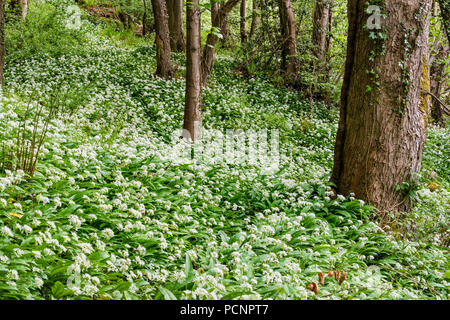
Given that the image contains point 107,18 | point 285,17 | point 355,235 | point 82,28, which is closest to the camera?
point 355,235

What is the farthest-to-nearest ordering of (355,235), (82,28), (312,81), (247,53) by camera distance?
(82,28), (247,53), (312,81), (355,235)

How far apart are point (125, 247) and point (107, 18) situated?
19.5 m

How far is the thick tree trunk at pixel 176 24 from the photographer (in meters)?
13.7

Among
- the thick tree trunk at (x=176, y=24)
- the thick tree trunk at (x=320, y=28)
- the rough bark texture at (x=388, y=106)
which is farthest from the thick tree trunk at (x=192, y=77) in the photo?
the thick tree trunk at (x=176, y=24)

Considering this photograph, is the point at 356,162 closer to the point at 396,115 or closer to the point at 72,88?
the point at 396,115

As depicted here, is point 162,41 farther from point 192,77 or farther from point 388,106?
point 388,106

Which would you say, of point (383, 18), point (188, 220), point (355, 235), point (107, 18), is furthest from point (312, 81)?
point (107, 18)

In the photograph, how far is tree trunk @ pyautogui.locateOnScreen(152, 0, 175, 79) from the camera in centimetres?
1099

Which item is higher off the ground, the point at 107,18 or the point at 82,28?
the point at 107,18

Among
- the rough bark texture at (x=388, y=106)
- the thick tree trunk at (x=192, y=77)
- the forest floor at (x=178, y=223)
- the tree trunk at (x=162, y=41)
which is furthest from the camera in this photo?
the tree trunk at (x=162, y=41)

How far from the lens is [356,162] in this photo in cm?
568

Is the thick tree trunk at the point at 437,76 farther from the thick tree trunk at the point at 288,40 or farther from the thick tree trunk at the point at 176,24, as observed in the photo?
the thick tree trunk at the point at 176,24

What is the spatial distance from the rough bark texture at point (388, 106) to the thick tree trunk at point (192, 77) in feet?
10.3

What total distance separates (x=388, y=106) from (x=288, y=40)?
25.8ft
